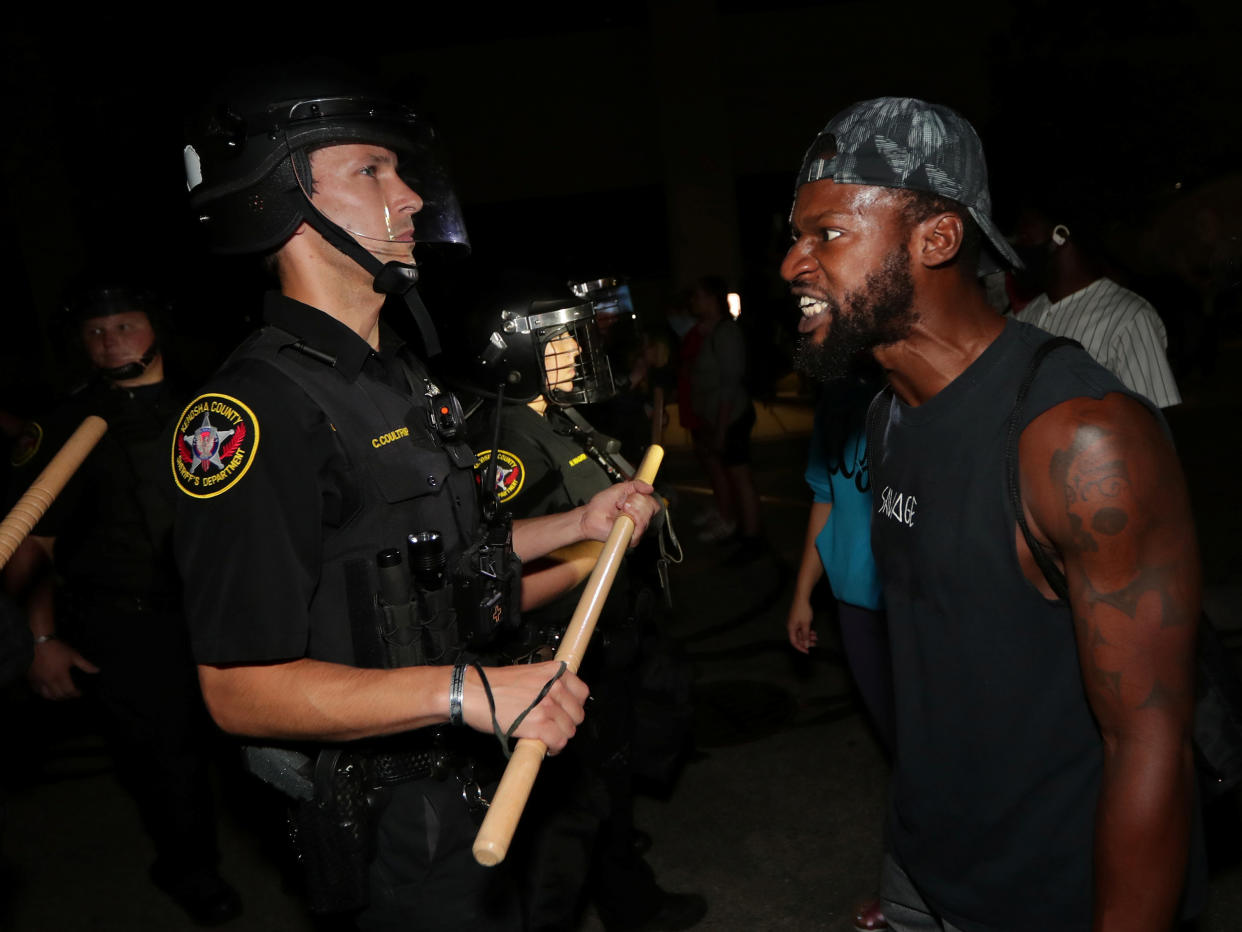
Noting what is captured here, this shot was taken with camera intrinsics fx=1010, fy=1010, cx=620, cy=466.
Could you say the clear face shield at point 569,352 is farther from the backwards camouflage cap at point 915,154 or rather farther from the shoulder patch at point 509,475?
the backwards camouflage cap at point 915,154

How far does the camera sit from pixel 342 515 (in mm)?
2043

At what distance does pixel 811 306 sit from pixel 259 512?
3.78 feet

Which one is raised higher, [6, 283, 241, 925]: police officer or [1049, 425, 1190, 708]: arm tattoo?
[1049, 425, 1190, 708]: arm tattoo

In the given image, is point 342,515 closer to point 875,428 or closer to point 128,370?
point 875,428

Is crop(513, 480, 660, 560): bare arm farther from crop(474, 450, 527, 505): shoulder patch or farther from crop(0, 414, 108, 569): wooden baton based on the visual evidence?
crop(0, 414, 108, 569): wooden baton

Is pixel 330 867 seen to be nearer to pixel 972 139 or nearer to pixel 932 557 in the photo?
pixel 932 557

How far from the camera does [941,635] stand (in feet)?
6.24

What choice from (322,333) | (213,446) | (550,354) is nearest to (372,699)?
Answer: (213,446)

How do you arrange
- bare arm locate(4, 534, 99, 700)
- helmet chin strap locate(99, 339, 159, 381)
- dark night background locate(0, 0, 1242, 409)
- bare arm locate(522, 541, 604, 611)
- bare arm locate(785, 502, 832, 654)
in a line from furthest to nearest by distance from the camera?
dark night background locate(0, 0, 1242, 409)
helmet chin strap locate(99, 339, 159, 381)
bare arm locate(4, 534, 99, 700)
bare arm locate(785, 502, 832, 654)
bare arm locate(522, 541, 604, 611)

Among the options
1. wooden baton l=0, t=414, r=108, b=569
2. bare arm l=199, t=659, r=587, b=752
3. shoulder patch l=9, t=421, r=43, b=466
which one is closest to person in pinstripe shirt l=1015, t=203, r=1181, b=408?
bare arm l=199, t=659, r=587, b=752

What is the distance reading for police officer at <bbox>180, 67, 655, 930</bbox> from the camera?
6.10 ft

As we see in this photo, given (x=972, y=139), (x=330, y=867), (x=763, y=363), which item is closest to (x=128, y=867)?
(x=330, y=867)

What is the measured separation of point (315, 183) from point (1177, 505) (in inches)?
72.5

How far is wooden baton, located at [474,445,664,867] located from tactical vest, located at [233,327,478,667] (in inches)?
13.7
